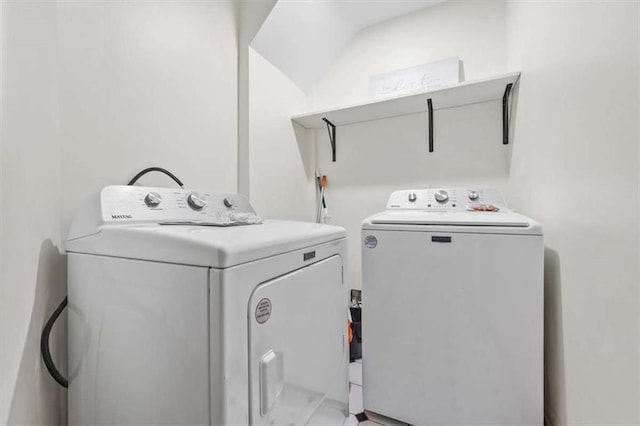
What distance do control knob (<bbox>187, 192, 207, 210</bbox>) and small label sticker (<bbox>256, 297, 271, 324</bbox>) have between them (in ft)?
2.05

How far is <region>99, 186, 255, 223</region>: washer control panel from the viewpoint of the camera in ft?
2.87

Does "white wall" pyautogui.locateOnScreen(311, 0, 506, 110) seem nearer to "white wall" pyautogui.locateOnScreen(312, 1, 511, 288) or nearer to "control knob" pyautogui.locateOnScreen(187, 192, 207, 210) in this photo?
"white wall" pyautogui.locateOnScreen(312, 1, 511, 288)

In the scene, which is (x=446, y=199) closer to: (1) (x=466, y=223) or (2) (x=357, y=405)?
(1) (x=466, y=223)

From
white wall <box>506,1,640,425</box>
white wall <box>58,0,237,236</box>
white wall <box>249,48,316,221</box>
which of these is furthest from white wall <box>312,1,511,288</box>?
white wall <box>58,0,237,236</box>

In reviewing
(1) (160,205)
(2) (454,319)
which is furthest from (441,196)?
(1) (160,205)

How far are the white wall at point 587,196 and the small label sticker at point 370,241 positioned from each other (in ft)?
2.35

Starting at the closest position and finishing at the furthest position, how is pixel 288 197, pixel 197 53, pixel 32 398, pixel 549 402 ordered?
pixel 32 398 → pixel 549 402 → pixel 197 53 → pixel 288 197

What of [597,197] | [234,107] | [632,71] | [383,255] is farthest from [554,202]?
[234,107]

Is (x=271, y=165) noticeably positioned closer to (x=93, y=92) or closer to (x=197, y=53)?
(x=197, y=53)

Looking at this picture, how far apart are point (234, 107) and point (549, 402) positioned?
87.4 inches

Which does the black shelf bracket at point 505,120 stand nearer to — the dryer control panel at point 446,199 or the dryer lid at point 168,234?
the dryer control panel at point 446,199

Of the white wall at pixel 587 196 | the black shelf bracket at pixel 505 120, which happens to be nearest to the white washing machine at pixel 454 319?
the white wall at pixel 587 196

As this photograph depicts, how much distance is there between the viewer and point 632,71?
2.15 feet

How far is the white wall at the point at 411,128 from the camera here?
1938mm
